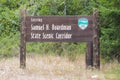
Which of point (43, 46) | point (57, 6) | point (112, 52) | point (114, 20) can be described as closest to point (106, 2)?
point (114, 20)

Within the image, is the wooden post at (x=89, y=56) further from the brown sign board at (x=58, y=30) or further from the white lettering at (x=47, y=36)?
the white lettering at (x=47, y=36)

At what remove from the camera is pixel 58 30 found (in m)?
11.7

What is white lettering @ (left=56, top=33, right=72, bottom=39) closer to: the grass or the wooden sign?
the wooden sign

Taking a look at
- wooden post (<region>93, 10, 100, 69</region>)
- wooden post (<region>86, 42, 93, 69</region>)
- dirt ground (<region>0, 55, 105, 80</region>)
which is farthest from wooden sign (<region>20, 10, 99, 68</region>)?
dirt ground (<region>0, 55, 105, 80</region>)

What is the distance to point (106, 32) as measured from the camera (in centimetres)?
1405

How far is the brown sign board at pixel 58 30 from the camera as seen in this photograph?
11648mm

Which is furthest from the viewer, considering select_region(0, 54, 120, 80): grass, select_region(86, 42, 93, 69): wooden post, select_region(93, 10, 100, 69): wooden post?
select_region(86, 42, 93, 69): wooden post

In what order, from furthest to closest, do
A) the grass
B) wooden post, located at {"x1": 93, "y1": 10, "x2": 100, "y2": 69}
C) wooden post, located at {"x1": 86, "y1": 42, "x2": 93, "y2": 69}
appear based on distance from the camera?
wooden post, located at {"x1": 86, "y1": 42, "x2": 93, "y2": 69} < wooden post, located at {"x1": 93, "y1": 10, "x2": 100, "y2": 69} < the grass

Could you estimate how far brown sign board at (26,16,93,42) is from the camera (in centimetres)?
1165

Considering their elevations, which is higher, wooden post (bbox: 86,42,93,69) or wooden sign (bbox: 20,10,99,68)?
wooden sign (bbox: 20,10,99,68)

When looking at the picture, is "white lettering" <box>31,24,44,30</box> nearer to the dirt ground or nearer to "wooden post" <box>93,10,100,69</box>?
the dirt ground

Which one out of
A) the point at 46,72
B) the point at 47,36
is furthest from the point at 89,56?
the point at 46,72

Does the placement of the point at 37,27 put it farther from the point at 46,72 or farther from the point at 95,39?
the point at 95,39

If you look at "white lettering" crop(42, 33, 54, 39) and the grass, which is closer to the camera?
the grass
